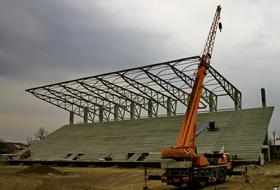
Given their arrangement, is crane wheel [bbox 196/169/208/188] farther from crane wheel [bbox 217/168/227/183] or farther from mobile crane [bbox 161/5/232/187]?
crane wheel [bbox 217/168/227/183]

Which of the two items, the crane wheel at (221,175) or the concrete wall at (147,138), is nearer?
the crane wheel at (221,175)

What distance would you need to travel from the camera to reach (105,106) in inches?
2530

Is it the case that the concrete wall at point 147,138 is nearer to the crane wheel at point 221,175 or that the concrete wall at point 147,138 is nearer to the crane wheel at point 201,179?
the crane wheel at point 221,175

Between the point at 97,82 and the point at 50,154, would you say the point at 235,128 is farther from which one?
the point at 50,154

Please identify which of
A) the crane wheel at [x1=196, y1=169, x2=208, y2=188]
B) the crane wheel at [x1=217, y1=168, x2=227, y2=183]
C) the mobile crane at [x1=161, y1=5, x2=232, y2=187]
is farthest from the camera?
the crane wheel at [x1=217, y1=168, x2=227, y2=183]

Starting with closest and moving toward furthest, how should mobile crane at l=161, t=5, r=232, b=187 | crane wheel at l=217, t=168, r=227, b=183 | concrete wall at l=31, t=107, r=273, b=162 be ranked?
1. mobile crane at l=161, t=5, r=232, b=187
2. crane wheel at l=217, t=168, r=227, b=183
3. concrete wall at l=31, t=107, r=273, b=162

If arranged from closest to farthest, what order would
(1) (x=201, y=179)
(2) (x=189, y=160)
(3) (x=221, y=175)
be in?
1. (2) (x=189, y=160)
2. (1) (x=201, y=179)
3. (3) (x=221, y=175)

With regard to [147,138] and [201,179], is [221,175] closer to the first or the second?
[201,179]

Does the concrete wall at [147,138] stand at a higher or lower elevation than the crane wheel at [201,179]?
higher

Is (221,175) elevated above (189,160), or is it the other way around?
(189,160)

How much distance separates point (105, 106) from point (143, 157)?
19.7 metres

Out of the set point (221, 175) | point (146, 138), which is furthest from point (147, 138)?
point (221, 175)

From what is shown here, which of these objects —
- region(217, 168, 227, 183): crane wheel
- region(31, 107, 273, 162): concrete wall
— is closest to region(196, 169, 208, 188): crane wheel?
region(217, 168, 227, 183): crane wheel

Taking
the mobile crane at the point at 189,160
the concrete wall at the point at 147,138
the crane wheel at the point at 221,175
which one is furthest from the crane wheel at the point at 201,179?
the concrete wall at the point at 147,138
